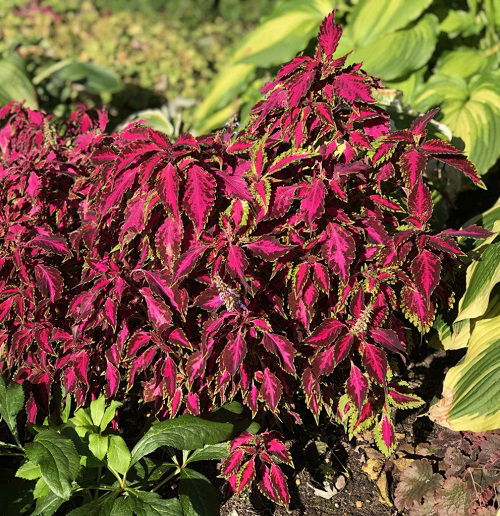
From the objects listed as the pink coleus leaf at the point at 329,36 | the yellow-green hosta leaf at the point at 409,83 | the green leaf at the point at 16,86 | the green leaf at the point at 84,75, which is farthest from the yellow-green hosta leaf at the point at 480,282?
the green leaf at the point at 84,75

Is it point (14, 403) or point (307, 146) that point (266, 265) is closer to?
point (307, 146)

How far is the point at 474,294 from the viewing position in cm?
208

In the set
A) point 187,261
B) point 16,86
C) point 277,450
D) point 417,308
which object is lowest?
point 277,450

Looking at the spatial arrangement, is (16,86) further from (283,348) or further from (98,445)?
(283,348)

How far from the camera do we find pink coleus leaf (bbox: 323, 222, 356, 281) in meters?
1.77

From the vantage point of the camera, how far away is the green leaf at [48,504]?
1.88 meters

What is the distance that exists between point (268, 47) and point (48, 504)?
2.60m

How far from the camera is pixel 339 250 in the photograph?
1.79 meters

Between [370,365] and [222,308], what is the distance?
45cm

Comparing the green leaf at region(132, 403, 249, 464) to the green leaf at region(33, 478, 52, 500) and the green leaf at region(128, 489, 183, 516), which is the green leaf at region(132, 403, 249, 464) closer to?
the green leaf at region(128, 489, 183, 516)

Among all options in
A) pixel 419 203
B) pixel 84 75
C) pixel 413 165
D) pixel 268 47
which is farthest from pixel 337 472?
pixel 84 75

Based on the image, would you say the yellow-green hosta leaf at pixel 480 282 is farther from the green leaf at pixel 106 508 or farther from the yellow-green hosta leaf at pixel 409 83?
the yellow-green hosta leaf at pixel 409 83

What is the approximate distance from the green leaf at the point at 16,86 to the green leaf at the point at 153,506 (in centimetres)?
254

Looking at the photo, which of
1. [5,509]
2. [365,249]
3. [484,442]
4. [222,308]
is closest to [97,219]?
[222,308]
